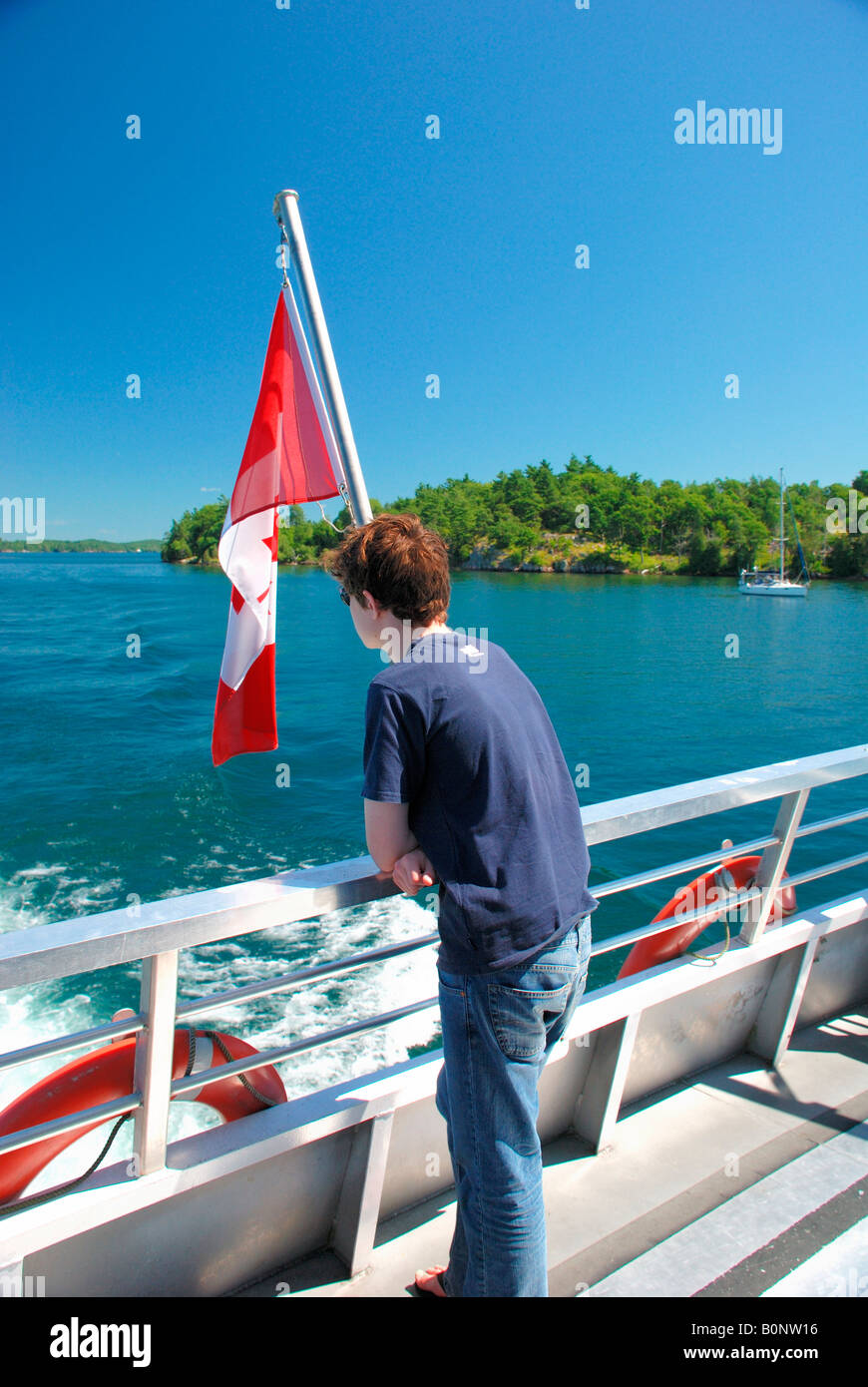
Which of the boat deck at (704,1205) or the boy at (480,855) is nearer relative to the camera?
the boy at (480,855)

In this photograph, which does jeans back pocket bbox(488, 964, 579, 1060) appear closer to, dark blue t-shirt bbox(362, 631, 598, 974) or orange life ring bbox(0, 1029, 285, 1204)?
dark blue t-shirt bbox(362, 631, 598, 974)

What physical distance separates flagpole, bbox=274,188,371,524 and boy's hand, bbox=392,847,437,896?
7.31ft

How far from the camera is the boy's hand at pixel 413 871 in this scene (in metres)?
1.44

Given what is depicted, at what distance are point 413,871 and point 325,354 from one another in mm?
2751

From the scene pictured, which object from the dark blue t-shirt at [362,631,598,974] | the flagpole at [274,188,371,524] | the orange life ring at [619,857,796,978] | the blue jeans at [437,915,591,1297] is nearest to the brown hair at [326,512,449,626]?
the dark blue t-shirt at [362,631,598,974]

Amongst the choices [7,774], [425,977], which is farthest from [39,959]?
[7,774]

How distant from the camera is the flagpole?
3.42m

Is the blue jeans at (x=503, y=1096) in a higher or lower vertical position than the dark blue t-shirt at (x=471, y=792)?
lower

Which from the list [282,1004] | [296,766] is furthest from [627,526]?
[282,1004]

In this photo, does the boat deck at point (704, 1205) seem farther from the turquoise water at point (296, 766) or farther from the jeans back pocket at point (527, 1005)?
the turquoise water at point (296, 766)

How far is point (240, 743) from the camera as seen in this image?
349cm

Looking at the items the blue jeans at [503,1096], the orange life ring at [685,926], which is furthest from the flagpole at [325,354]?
the blue jeans at [503,1096]
